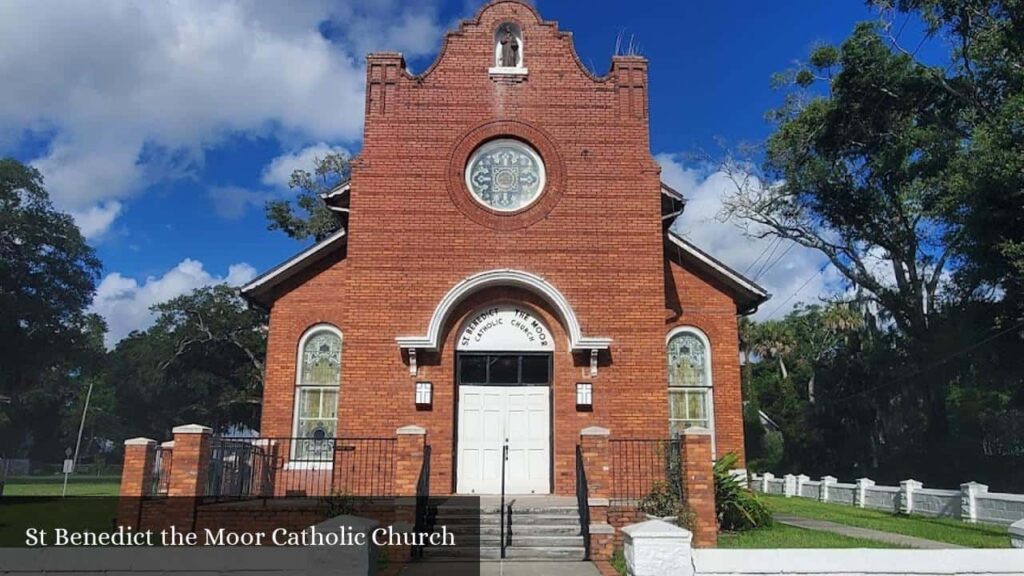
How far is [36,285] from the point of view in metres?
49.8

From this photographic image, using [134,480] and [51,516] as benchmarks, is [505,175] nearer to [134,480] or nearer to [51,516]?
[134,480]

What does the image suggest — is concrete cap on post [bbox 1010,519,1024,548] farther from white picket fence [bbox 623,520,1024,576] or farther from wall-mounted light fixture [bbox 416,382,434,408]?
wall-mounted light fixture [bbox 416,382,434,408]

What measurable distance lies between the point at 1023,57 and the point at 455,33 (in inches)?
644

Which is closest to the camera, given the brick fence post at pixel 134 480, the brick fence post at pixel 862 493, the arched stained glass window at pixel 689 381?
the brick fence post at pixel 134 480

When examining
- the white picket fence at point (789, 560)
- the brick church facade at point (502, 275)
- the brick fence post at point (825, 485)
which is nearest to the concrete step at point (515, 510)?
the brick church facade at point (502, 275)

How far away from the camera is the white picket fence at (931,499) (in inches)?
667

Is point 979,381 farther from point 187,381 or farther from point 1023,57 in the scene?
point 187,381

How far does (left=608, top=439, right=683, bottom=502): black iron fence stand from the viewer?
12.6 metres

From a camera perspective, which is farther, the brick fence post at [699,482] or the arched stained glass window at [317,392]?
the arched stained glass window at [317,392]

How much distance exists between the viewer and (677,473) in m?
12.4

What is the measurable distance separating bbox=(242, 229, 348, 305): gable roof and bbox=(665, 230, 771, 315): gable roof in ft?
23.1

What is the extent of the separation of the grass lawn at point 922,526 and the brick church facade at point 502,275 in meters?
3.66

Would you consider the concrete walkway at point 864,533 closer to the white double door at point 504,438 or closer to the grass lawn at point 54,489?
the white double door at point 504,438

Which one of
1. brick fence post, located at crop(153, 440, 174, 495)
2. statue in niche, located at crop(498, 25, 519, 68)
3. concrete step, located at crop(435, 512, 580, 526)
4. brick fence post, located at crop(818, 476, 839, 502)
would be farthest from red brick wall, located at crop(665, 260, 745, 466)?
brick fence post, located at crop(818, 476, 839, 502)
